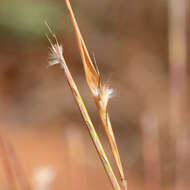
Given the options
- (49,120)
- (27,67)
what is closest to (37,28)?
(27,67)

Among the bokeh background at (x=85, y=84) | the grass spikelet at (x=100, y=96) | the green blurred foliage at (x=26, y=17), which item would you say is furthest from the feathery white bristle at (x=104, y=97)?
the green blurred foliage at (x=26, y=17)

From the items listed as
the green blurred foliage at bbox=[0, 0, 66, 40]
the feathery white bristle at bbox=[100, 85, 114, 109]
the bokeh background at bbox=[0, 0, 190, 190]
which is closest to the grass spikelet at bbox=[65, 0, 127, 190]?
the feathery white bristle at bbox=[100, 85, 114, 109]

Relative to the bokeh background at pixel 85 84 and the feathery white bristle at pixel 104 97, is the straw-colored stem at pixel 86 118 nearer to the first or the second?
the feathery white bristle at pixel 104 97

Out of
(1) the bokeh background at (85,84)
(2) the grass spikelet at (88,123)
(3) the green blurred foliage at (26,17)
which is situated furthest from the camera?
(3) the green blurred foliage at (26,17)

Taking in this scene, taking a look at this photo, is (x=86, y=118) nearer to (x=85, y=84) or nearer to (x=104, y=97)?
(x=104, y=97)

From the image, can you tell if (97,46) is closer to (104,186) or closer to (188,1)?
(188,1)

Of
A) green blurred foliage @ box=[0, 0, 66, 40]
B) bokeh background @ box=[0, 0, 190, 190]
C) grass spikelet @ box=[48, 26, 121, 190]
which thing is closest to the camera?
grass spikelet @ box=[48, 26, 121, 190]

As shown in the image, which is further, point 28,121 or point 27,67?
point 27,67

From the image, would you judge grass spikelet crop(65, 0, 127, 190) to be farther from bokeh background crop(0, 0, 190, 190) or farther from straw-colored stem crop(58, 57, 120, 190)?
bokeh background crop(0, 0, 190, 190)
